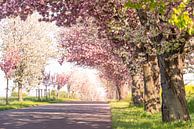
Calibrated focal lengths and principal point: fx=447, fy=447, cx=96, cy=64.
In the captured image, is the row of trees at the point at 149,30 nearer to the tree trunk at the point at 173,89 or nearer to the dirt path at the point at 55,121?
the tree trunk at the point at 173,89

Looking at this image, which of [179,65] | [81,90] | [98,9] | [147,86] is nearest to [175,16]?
[179,65]

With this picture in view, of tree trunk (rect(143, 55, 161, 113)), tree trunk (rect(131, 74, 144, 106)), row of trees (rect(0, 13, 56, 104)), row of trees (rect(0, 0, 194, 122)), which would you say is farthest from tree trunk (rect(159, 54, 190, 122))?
row of trees (rect(0, 13, 56, 104))

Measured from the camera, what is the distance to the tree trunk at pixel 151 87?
23.5 metres

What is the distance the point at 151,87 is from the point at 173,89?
8.56m

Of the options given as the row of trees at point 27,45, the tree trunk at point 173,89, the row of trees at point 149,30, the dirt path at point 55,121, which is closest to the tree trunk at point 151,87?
the dirt path at point 55,121

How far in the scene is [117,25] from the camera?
17.0m

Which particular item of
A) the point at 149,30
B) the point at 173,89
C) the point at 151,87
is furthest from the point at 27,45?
the point at 149,30

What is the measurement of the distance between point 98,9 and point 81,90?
117m

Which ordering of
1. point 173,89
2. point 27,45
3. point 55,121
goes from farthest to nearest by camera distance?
point 27,45, point 55,121, point 173,89

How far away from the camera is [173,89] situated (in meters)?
15.2

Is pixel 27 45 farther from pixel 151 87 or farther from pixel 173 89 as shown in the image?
pixel 173 89

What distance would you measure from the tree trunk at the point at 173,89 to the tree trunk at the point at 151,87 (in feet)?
25.7

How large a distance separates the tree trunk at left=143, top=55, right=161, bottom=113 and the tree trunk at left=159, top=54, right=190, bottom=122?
7831mm

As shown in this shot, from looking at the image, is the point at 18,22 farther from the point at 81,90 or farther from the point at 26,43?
the point at 81,90
